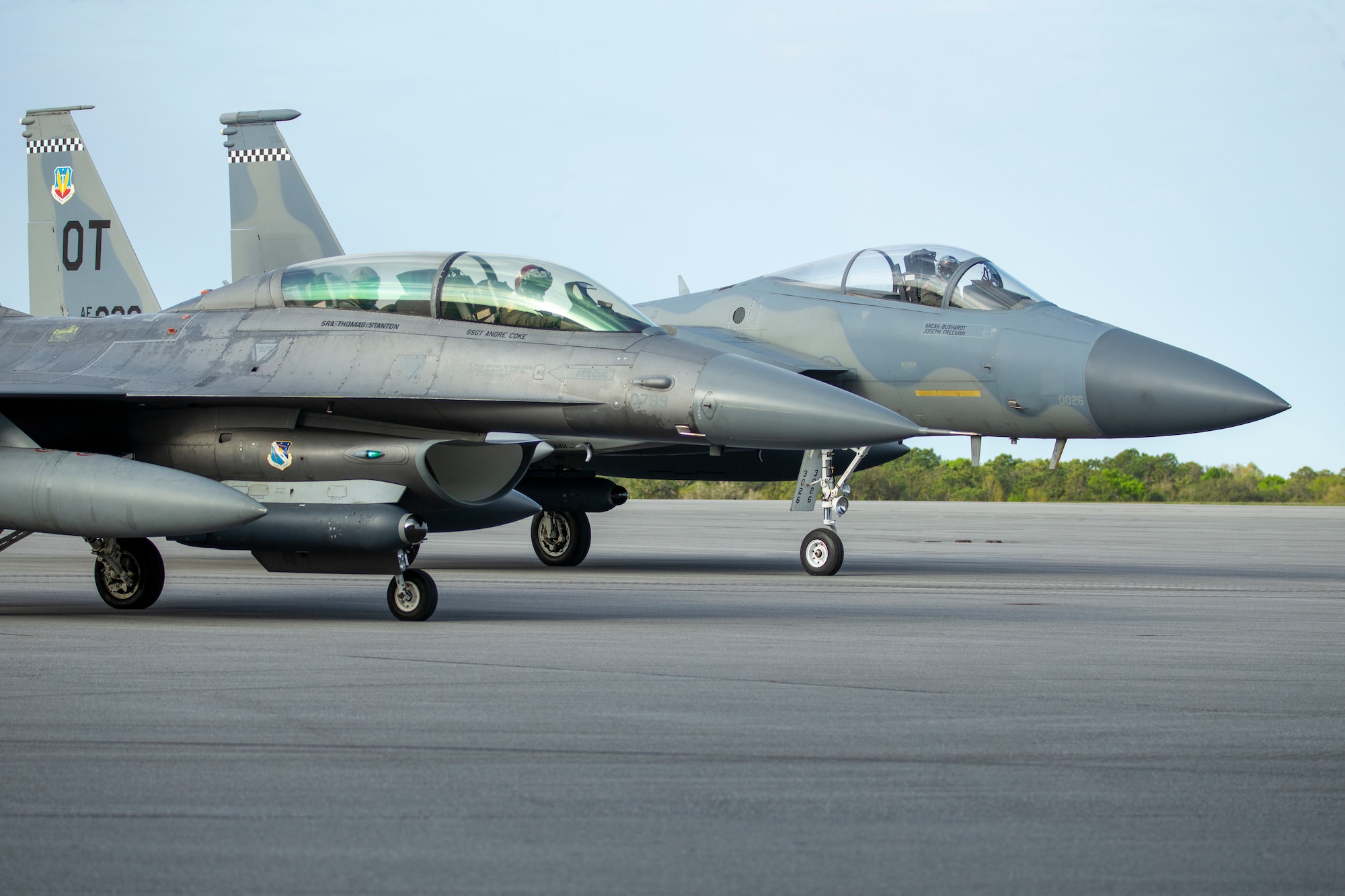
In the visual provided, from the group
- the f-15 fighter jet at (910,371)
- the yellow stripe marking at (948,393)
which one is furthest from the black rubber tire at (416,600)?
the yellow stripe marking at (948,393)

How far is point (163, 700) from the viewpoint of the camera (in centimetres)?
578

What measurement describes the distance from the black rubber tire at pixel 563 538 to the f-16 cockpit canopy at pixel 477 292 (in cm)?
562

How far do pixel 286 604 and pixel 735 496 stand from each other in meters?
40.1

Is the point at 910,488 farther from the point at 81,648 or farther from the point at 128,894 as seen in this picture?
the point at 128,894

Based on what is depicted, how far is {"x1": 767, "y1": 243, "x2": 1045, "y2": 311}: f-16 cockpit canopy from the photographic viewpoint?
1388cm

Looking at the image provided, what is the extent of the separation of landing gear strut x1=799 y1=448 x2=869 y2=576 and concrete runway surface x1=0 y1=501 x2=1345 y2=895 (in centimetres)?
280

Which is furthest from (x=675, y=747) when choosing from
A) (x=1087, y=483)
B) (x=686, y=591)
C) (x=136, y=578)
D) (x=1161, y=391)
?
(x=1087, y=483)

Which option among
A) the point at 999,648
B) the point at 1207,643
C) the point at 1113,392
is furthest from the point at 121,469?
the point at 1113,392

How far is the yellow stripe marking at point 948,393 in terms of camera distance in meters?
13.6

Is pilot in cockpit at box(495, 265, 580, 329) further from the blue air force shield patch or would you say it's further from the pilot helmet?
the blue air force shield patch

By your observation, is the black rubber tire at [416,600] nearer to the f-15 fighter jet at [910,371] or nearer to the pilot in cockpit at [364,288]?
the pilot in cockpit at [364,288]

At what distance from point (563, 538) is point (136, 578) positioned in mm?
5998

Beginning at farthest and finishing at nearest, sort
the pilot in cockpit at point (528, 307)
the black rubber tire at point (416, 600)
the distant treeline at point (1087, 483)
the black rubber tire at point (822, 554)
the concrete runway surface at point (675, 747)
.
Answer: the distant treeline at point (1087, 483), the black rubber tire at point (822, 554), the pilot in cockpit at point (528, 307), the black rubber tire at point (416, 600), the concrete runway surface at point (675, 747)

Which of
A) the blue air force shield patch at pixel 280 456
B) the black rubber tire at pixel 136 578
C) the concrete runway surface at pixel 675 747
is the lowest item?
the concrete runway surface at pixel 675 747
